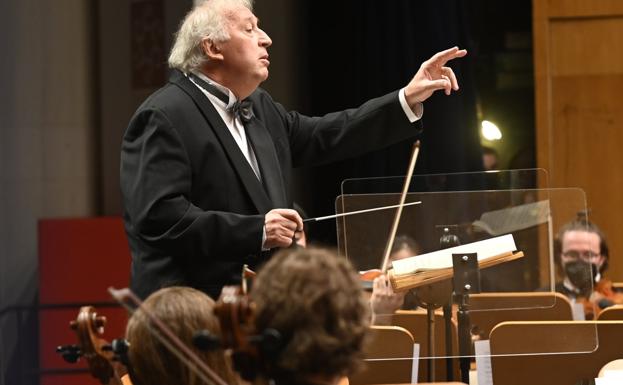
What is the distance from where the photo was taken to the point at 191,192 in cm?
283

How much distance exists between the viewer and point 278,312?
1.40 meters

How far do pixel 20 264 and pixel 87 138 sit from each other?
2.39ft

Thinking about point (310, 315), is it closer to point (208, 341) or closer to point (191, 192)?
point (208, 341)

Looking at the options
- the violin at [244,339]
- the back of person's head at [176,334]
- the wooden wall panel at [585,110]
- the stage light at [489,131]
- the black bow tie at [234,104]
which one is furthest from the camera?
the wooden wall panel at [585,110]

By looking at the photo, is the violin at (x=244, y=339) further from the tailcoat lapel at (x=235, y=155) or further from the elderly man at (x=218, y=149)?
the tailcoat lapel at (x=235, y=155)

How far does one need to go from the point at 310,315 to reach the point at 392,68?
15.1ft

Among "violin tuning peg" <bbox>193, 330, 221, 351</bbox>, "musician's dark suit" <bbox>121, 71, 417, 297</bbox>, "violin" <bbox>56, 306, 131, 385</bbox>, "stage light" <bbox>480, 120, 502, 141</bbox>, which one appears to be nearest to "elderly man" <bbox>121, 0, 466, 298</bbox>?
"musician's dark suit" <bbox>121, 71, 417, 297</bbox>

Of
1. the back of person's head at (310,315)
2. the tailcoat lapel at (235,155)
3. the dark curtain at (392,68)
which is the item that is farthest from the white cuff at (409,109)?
the dark curtain at (392,68)

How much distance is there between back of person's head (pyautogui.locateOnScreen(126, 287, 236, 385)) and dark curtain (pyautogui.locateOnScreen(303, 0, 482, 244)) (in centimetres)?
381

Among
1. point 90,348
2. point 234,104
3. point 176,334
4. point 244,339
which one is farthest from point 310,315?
point 234,104

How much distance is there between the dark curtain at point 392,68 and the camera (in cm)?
582

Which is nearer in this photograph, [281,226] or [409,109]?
[281,226]

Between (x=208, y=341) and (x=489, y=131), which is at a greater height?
(x=489, y=131)

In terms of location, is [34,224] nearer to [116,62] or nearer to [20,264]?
[20,264]
